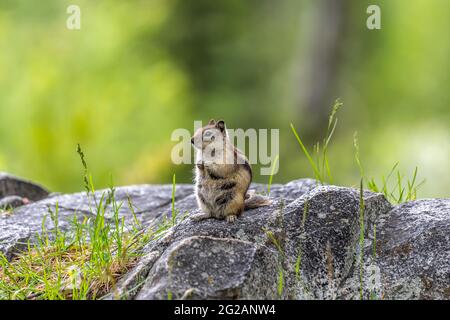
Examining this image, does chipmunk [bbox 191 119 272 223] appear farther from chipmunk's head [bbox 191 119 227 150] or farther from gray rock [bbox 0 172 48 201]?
gray rock [bbox 0 172 48 201]

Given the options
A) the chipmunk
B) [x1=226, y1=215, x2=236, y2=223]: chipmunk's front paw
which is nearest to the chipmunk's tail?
the chipmunk

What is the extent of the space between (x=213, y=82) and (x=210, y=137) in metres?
15.0

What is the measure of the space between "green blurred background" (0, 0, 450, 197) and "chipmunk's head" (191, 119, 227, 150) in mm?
10269

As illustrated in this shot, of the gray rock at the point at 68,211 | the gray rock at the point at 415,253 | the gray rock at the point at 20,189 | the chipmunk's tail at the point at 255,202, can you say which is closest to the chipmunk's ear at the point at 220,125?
the chipmunk's tail at the point at 255,202

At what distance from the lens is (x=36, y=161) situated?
16062mm

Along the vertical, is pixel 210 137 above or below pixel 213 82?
above

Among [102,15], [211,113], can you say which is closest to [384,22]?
[211,113]

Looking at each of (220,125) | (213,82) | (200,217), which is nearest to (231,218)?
(200,217)

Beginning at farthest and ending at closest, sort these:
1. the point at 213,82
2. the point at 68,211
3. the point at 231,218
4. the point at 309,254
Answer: the point at 213,82 → the point at 68,211 → the point at 231,218 → the point at 309,254

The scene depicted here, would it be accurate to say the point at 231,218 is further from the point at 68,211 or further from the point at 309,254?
the point at 68,211

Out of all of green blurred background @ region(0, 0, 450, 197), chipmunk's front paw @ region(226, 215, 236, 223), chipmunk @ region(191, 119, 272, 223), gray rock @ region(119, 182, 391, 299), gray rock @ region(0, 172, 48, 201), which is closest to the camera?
gray rock @ region(119, 182, 391, 299)

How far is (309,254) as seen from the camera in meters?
4.55

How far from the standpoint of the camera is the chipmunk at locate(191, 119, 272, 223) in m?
4.99

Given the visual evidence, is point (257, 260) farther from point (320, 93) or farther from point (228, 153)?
point (320, 93)
